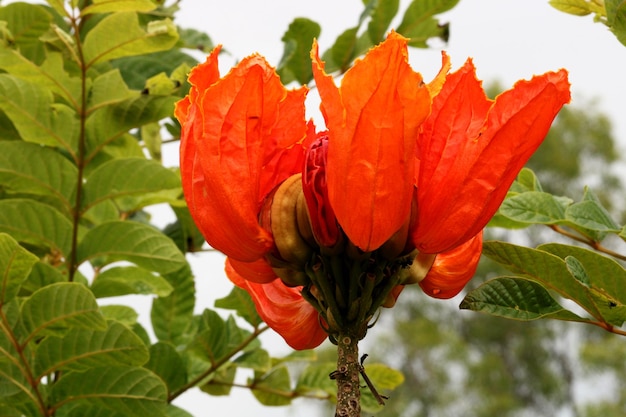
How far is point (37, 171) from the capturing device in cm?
141

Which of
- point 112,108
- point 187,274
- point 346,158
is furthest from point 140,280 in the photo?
point 346,158

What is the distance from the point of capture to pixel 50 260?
1535mm

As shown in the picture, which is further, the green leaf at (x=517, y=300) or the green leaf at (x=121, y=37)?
the green leaf at (x=121, y=37)

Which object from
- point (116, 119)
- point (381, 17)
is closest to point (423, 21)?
point (381, 17)

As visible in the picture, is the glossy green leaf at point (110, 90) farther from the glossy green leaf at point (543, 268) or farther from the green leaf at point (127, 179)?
the glossy green leaf at point (543, 268)

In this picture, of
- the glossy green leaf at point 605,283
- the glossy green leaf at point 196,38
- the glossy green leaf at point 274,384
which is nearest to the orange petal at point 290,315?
the glossy green leaf at point 605,283

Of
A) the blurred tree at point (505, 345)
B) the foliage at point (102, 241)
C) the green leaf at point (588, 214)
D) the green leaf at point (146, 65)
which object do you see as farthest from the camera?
the blurred tree at point (505, 345)

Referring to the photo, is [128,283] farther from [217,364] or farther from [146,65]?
[146,65]

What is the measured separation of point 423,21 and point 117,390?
2.72 ft

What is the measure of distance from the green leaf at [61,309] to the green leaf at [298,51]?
0.64 m

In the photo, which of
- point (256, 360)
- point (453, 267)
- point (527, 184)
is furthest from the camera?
point (256, 360)

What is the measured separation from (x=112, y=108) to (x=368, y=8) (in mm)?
483

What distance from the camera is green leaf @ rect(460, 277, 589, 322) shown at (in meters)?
0.86

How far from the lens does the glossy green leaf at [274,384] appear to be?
5.39ft
